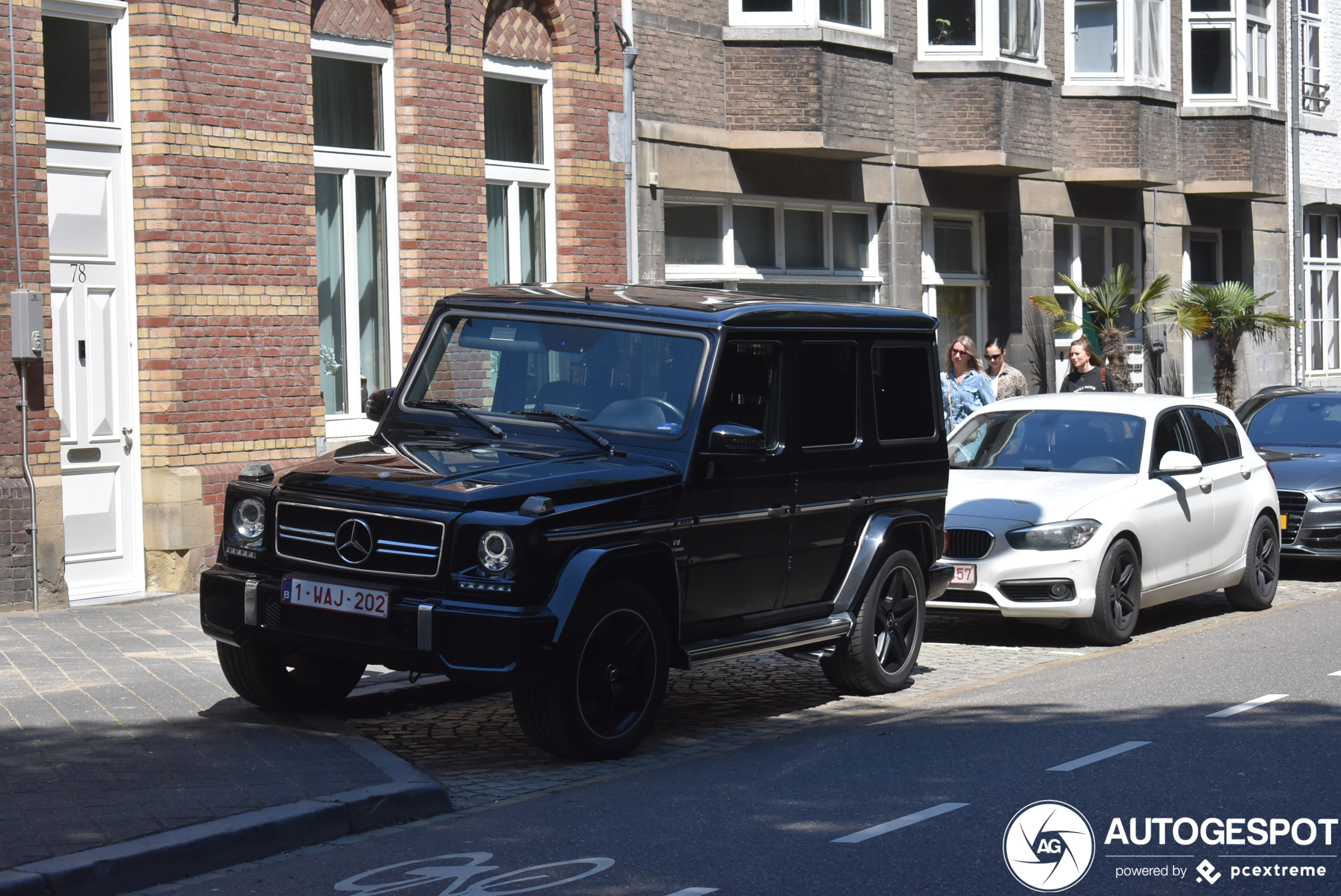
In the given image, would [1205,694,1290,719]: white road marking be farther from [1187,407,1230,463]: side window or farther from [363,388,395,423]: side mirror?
[363,388,395,423]: side mirror

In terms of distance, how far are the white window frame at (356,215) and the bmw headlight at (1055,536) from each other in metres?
6.04

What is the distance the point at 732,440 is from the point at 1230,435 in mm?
6583

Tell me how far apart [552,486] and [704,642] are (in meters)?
1.24

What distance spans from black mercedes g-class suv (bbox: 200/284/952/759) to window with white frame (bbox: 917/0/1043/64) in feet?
40.5

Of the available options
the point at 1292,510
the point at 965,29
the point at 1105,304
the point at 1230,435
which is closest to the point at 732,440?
the point at 1230,435

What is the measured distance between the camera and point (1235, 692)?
30.2 feet

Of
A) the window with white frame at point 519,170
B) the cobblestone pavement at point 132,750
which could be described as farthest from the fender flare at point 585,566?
the window with white frame at point 519,170

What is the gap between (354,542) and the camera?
282 inches

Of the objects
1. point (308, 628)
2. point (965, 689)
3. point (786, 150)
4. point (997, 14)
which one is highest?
point (997, 14)

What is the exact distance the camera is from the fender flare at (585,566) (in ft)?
22.8

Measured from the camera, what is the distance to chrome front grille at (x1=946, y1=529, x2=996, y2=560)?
10.9 m

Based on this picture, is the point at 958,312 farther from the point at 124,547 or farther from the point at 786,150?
the point at 124,547

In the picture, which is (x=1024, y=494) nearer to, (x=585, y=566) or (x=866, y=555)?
(x=866, y=555)

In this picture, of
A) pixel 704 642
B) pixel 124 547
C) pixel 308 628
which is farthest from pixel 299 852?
pixel 124 547
